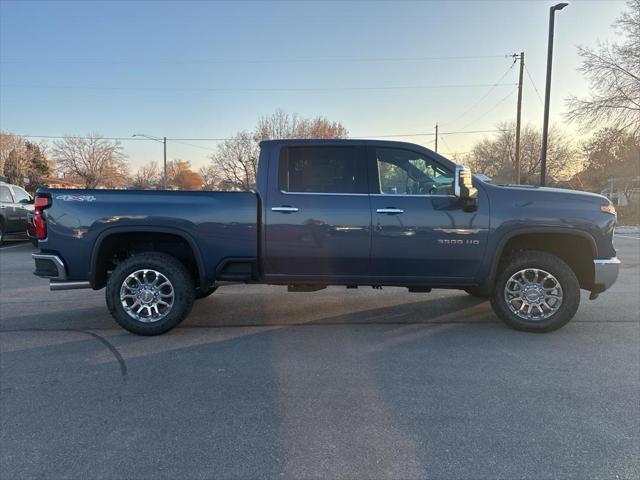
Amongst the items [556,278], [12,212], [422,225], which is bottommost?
[556,278]

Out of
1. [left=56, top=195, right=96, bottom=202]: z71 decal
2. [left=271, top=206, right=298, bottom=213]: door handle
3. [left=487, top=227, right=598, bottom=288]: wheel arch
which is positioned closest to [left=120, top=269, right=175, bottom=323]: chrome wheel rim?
[left=56, top=195, right=96, bottom=202]: z71 decal

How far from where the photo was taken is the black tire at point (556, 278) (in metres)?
4.88

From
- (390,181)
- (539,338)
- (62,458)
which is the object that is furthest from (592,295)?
(62,458)

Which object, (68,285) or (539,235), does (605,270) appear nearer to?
(539,235)

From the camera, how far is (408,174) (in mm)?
4938

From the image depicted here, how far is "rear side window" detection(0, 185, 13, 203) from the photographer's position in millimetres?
13027

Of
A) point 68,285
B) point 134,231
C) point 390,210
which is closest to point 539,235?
point 390,210

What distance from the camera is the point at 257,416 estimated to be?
317 centimetres

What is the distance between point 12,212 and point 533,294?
45.8 ft

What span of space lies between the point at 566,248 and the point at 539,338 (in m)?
1.12

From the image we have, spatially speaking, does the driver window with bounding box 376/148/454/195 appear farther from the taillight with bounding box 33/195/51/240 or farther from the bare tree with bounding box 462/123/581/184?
the bare tree with bounding box 462/123/581/184

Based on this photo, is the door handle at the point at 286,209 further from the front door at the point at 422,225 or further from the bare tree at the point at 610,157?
the bare tree at the point at 610,157

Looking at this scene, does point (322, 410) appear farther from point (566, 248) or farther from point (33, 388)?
point (566, 248)

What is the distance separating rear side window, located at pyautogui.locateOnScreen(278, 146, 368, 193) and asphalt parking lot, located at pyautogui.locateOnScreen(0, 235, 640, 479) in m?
1.60
